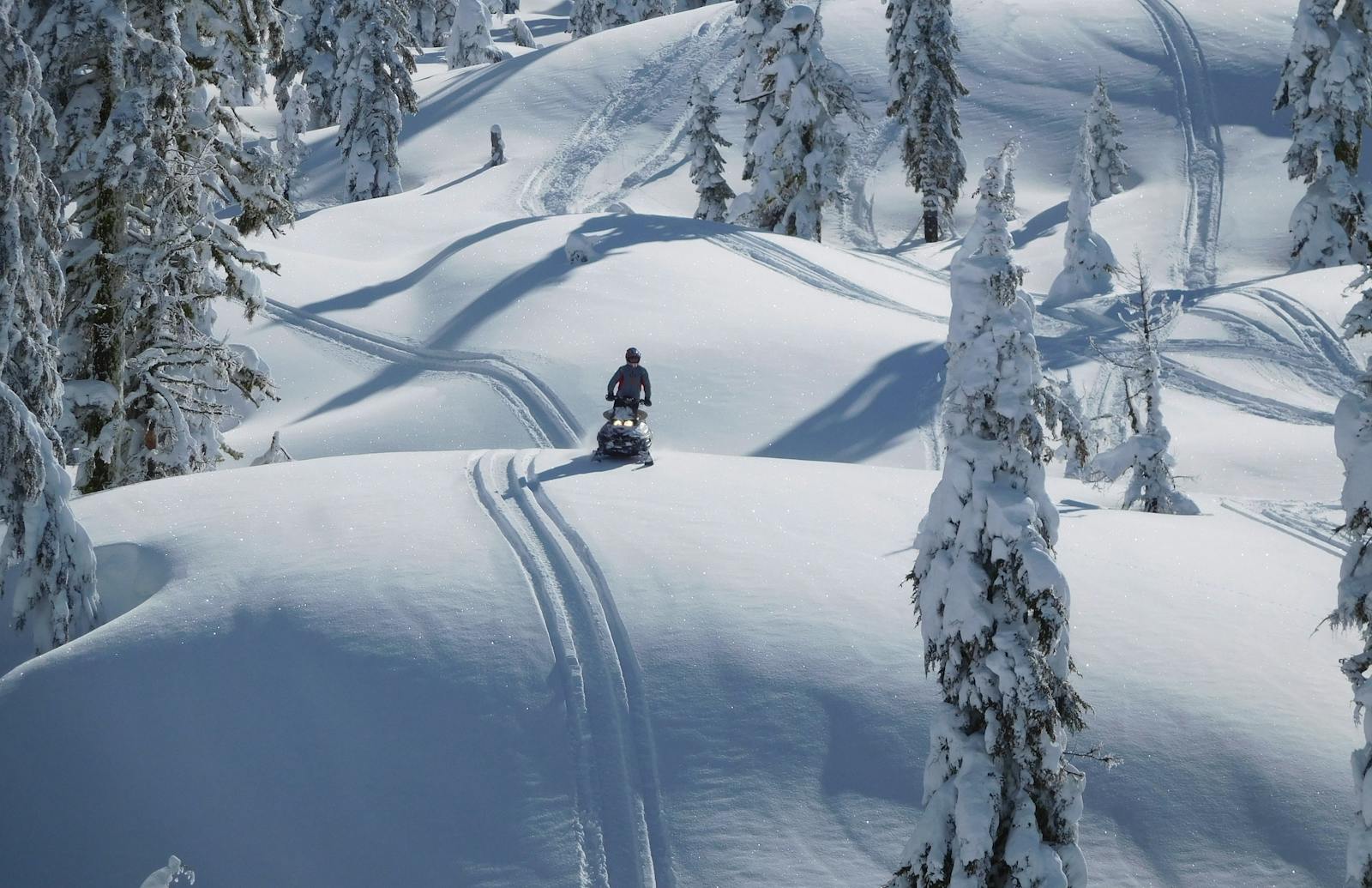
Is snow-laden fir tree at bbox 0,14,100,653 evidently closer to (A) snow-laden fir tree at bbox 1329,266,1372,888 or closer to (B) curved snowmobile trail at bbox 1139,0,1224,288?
(A) snow-laden fir tree at bbox 1329,266,1372,888

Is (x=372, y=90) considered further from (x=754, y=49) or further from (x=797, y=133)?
(x=797, y=133)

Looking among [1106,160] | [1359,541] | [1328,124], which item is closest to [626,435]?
[1359,541]

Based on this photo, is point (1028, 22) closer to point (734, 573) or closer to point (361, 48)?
point (361, 48)

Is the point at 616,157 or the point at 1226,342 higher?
the point at 616,157

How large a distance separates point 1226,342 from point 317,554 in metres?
25.0

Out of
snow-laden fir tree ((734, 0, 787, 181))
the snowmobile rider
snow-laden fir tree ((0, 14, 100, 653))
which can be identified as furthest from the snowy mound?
snow-laden fir tree ((734, 0, 787, 181))

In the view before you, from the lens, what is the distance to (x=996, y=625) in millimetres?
9227

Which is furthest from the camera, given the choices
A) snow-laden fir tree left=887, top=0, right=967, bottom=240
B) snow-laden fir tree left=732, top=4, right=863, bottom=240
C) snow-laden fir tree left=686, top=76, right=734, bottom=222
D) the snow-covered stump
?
the snow-covered stump

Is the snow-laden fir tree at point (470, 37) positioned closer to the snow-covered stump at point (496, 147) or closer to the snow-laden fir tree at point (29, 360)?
the snow-covered stump at point (496, 147)

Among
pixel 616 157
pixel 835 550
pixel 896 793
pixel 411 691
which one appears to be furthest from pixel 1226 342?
pixel 616 157

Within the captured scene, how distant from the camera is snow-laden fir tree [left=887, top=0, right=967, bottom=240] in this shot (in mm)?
43094

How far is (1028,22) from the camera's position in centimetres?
6012

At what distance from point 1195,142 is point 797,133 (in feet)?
71.6

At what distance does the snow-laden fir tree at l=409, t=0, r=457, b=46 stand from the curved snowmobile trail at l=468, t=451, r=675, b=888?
75.3m
